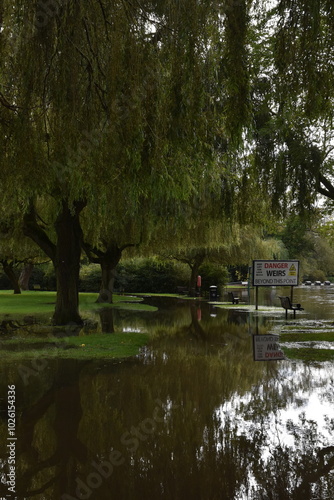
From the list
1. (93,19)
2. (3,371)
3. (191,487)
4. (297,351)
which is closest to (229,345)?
(297,351)

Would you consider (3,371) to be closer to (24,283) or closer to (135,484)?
(135,484)

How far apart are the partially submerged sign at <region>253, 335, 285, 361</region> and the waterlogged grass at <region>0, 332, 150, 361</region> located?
2.89 metres

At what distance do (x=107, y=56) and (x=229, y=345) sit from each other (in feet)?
29.8

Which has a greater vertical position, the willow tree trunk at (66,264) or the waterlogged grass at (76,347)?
the willow tree trunk at (66,264)

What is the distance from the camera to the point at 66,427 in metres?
5.96

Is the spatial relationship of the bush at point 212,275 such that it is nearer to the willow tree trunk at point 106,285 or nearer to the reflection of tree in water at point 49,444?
the willow tree trunk at point 106,285

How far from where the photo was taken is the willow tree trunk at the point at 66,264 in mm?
16609

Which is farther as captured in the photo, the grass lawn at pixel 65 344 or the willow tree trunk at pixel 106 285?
the willow tree trunk at pixel 106 285

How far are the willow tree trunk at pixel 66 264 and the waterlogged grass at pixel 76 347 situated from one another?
2985 mm

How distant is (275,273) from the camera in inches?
952

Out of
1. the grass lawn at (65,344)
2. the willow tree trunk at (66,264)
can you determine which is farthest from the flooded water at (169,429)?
the willow tree trunk at (66,264)

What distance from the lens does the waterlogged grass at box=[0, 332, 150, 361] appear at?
10859 mm

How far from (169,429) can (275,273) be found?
1910 centimetres

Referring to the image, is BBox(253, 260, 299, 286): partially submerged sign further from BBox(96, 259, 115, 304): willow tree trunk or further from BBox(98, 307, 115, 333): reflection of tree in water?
BBox(96, 259, 115, 304): willow tree trunk
